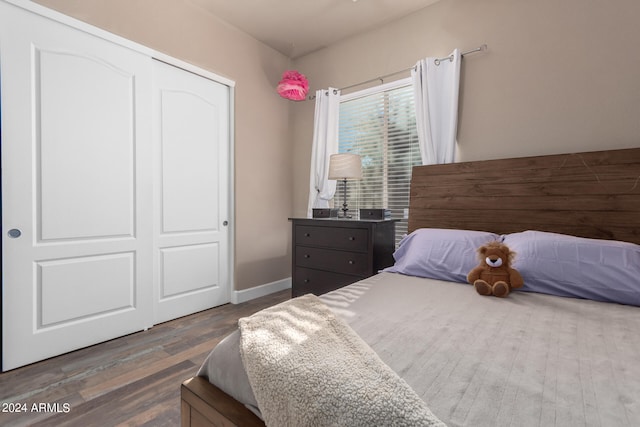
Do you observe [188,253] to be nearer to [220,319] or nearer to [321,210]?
[220,319]

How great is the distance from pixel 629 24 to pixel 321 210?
242 centimetres

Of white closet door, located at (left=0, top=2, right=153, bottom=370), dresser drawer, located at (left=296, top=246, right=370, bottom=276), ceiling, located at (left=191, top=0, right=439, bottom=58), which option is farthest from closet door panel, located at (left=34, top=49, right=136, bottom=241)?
dresser drawer, located at (left=296, top=246, right=370, bottom=276)

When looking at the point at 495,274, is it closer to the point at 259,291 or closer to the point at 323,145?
the point at 323,145

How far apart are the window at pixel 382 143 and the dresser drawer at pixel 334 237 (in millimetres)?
592

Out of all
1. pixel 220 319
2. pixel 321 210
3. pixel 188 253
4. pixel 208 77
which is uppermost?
pixel 208 77

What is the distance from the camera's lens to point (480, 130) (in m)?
2.40

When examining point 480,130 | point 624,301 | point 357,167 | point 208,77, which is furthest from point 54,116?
point 624,301

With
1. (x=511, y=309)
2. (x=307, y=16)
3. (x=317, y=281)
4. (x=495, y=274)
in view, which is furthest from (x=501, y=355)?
(x=307, y=16)

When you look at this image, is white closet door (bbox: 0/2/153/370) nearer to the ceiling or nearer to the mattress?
the ceiling

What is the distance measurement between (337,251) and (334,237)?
0.39ft

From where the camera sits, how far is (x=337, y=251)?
2.61 metres

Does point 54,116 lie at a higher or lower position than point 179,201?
higher

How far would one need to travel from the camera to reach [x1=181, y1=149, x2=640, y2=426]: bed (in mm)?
699

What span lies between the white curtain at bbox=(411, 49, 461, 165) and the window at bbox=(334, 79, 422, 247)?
213mm
